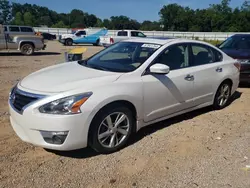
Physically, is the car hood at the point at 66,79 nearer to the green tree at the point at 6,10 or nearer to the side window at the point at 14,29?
the side window at the point at 14,29

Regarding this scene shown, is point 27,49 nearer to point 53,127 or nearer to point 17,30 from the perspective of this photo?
point 17,30

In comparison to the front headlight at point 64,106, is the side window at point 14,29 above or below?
above

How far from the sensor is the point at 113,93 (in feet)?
12.3

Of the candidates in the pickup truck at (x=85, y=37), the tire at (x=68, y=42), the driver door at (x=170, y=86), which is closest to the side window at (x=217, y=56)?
the driver door at (x=170, y=86)

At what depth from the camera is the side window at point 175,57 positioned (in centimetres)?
462

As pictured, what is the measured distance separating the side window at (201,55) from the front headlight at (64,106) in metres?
2.59

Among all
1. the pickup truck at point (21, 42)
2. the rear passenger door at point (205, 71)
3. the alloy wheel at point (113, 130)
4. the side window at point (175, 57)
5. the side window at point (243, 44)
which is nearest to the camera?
the alloy wheel at point (113, 130)

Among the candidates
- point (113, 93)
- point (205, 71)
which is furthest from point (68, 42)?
point (113, 93)

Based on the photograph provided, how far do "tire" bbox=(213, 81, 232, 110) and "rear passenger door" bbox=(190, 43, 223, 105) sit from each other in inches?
10.0

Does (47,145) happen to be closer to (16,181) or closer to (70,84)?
(16,181)

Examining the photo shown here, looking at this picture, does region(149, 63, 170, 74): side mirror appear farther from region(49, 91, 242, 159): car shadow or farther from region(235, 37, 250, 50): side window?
region(235, 37, 250, 50): side window

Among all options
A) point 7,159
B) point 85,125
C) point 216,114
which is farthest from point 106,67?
point 216,114

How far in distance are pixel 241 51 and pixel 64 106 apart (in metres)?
6.50

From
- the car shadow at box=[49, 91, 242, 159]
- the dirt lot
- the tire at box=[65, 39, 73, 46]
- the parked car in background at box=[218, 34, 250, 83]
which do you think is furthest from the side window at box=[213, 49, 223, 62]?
the tire at box=[65, 39, 73, 46]
